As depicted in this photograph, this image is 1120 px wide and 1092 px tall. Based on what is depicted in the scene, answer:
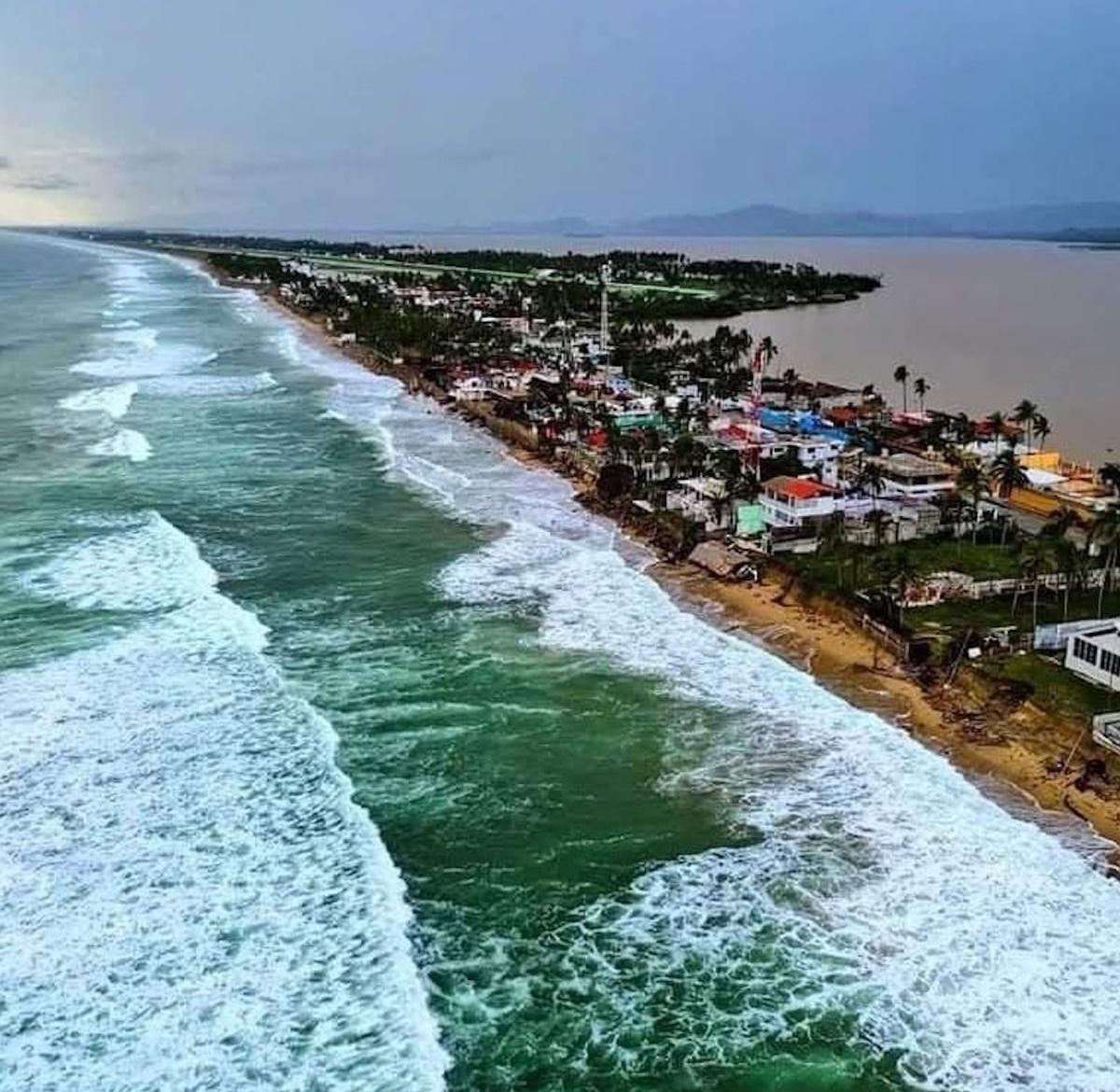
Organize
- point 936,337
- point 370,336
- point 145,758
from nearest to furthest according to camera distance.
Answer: point 145,758 < point 370,336 < point 936,337

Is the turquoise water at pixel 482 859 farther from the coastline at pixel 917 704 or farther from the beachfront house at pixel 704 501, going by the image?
the beachfront house at pixel 704 501

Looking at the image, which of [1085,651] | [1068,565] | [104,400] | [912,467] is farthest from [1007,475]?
[104,400]

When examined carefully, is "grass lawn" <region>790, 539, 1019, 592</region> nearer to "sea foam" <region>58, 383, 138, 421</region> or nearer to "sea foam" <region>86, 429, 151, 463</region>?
"sea foam" <region>86, 429, 151, 463</region>

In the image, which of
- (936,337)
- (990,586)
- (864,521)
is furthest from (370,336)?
(990,586)

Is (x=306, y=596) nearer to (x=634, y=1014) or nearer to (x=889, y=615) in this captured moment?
(x=889, y=615)

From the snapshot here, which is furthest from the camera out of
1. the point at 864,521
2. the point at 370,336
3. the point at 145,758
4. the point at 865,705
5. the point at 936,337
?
the point at 936,337

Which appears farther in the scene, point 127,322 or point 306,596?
point 127,322

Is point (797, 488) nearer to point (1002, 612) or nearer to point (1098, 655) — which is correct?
point (1002, 612)

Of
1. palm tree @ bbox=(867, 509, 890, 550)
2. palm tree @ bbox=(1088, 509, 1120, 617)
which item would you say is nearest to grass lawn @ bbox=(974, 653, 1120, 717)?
palm tree @ bbox=(1088, 509, 1120, 617)
